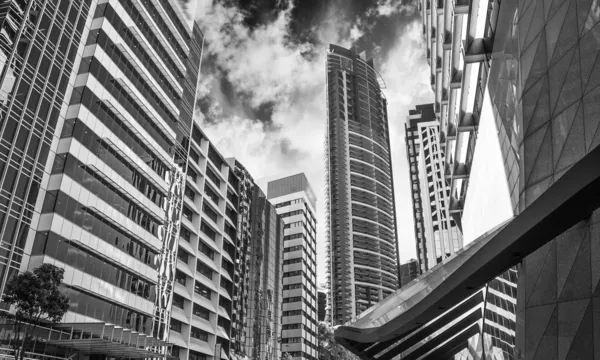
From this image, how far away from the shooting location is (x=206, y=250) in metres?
73.1

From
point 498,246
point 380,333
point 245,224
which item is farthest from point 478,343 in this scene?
point 245,224

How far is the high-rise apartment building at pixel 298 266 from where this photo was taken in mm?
116306

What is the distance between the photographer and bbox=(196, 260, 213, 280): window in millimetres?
69562

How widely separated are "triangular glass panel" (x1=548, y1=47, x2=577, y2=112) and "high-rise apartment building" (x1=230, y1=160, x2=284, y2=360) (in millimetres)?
73023

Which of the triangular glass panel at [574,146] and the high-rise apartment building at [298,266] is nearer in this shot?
the triangular glass panel at [574,146]

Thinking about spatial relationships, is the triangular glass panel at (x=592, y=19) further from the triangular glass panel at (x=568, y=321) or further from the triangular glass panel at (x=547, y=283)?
the triangular glass panel at (x=568, y=321)

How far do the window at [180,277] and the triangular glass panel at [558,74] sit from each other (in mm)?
56799

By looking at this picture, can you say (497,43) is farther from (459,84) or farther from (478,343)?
(478,343)

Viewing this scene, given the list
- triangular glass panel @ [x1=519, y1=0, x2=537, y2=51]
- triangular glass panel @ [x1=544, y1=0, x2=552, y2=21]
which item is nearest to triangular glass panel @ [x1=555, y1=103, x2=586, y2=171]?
triangular glass panel @ [x1=544, y1=0, x2=552, y2=21]

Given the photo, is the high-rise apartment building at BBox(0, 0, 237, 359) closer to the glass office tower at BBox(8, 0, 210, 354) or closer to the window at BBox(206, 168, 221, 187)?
the glass office tower at BBox(8, 0, 210, 354)

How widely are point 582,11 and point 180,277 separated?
60.0 meters

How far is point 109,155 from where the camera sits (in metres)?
44.1

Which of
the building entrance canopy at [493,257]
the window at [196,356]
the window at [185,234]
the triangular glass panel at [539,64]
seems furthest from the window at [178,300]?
the triangular glass panel at [539,64]

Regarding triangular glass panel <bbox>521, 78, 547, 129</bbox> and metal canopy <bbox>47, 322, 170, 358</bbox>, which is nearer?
triangular glass panel <bbox>521, 78, 547, 129</bbox>
